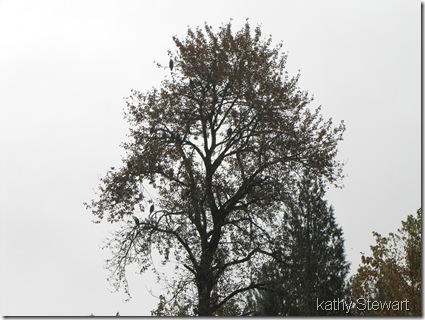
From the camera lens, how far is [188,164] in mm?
19781

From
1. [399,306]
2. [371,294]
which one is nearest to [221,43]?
[399,306]

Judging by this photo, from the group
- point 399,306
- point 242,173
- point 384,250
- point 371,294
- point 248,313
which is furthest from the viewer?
point 371,294

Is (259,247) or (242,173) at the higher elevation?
(242,173)

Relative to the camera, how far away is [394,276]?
83.7 feet

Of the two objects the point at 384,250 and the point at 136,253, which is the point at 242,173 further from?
the point at 384,250

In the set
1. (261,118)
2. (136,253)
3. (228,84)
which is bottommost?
(136,253)

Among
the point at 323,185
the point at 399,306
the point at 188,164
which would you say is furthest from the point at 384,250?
the point at 188,164

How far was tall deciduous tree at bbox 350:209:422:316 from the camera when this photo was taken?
23.3 meters

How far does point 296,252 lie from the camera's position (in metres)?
19.4

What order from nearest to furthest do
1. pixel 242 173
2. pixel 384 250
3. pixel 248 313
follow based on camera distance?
pixel 248 313
pixel 242 173
pixel 384 250

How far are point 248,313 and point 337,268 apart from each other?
14.8 meters

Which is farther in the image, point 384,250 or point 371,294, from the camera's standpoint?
point 371,294

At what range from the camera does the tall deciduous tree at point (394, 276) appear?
2329 centimetres

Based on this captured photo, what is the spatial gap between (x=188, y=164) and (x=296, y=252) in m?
5.07
